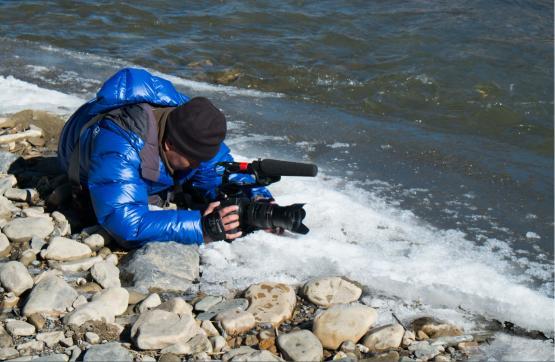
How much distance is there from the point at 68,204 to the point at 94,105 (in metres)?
0.73

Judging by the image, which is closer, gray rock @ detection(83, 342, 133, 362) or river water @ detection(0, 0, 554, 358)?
gray rock @ detection(83, 342, 133, 362)

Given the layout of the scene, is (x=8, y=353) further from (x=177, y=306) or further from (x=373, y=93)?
(x=373, y=93)

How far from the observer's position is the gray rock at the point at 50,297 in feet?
11.9

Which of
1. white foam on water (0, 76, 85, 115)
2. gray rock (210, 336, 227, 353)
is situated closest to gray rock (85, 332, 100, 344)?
gray rock (210, 336, 227, 353)

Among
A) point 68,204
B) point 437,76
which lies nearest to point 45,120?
point 68,204

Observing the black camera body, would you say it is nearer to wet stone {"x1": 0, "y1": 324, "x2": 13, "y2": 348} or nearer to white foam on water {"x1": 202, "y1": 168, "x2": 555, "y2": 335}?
white foam on water {"x1": 202, "y1": 168, "x2": 555, "y2": 335}

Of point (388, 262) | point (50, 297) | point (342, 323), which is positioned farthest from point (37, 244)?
point (388, 262)

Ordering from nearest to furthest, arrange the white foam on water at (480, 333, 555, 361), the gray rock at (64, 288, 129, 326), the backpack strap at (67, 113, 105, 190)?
the gray rock at (64, 288, 129, 326)
the white foam on water at (480, 333, 555, 361)
the backpack strap at (67, 113, 105, 190)

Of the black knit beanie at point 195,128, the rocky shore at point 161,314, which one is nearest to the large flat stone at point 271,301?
the rocky shore at point 161,314

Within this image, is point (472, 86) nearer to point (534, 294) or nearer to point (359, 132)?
point (359, 132)

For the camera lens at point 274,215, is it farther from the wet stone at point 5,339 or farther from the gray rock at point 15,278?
the wet stone at point 5,339

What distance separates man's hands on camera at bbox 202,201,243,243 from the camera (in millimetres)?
4477

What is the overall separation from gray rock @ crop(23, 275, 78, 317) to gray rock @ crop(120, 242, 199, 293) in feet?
1.42

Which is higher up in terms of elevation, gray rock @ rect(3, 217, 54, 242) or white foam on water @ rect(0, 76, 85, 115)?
white foam on water @ rect(0, 76, 85, 115)
